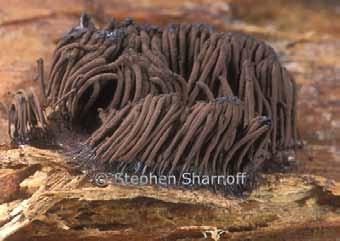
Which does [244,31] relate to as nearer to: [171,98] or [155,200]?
[171,98]

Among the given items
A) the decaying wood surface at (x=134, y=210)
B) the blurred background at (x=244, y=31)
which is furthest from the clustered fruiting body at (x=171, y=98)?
the blurred background at (x=244, y=31)

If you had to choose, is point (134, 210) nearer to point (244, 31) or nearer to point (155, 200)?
point (155, 200)

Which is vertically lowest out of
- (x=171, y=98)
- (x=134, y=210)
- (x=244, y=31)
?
(x=134, y=210)

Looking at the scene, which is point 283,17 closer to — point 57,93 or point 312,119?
point 312,119

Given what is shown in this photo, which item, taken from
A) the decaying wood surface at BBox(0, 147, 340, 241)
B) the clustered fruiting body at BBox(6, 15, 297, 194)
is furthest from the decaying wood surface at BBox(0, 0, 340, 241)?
the clustered fruiting body at BBox(6, 15, 297, 194)

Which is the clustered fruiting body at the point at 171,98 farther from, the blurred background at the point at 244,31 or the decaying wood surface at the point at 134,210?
the blurred background at the point at 244,31

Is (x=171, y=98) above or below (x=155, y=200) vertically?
above

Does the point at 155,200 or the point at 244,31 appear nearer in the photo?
the point at 155,200

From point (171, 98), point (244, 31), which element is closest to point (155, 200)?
point (171, 98)
